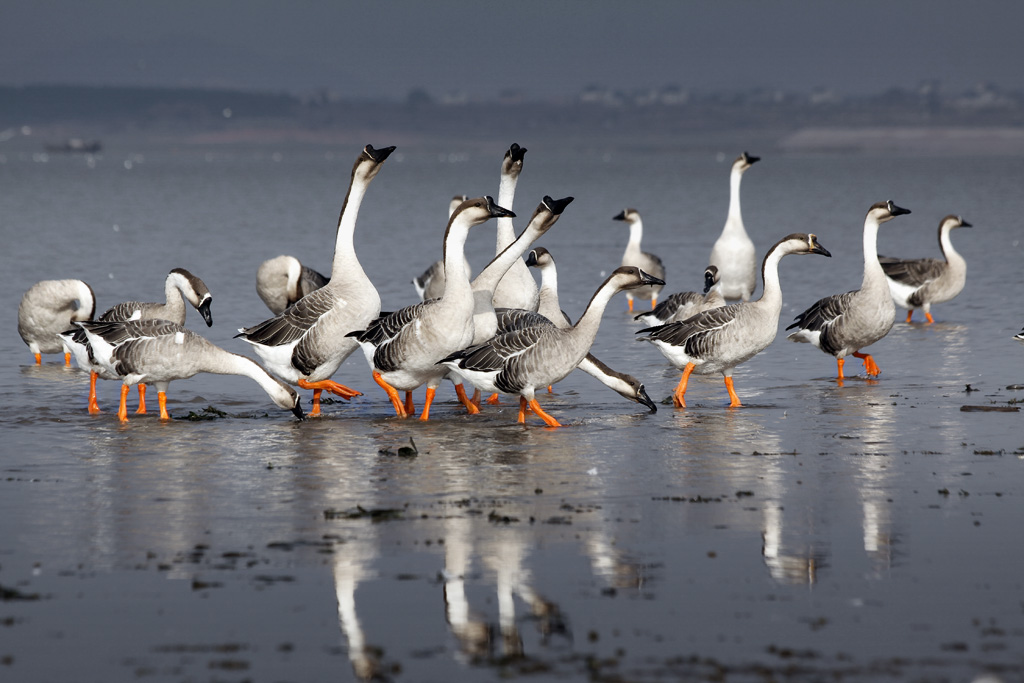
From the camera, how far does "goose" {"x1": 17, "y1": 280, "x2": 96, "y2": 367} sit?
50.3ft

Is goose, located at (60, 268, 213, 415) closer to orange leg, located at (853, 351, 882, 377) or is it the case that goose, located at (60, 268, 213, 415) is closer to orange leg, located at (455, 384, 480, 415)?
orange leg, located at (455, 384, 480, 415)

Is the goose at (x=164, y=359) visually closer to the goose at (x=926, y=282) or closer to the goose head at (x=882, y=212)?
the goose head at (x=882, y=212)

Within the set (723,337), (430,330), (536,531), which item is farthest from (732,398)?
(536,531)

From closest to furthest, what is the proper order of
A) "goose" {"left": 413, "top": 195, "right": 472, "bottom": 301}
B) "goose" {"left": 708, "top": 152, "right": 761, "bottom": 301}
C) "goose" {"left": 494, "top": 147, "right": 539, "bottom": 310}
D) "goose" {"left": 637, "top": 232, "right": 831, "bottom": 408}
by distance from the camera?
"goose" {"left": 637, "top": 232, "right": 831, "bottom": 408} → "goose" {"left": 494, "top": 147, "right": 539, "bottom": 310} → "goose" {"left": 413, "top": 195, "right": 472, "bottom": 301} → "goose" {"left": 708, "top": 152, "right": 761, "bottom": 301}

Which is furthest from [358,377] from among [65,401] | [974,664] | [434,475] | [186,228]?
[186,228]

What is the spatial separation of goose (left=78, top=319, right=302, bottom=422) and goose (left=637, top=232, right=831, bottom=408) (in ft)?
12.6

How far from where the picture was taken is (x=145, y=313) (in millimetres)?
13992

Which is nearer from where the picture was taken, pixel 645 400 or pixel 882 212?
pixel 645 400

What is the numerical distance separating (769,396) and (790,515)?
5.08 meters

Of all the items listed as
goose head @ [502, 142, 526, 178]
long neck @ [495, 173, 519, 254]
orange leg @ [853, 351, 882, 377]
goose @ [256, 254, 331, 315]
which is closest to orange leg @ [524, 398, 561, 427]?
long neck @ [495, 173, 519, 254]

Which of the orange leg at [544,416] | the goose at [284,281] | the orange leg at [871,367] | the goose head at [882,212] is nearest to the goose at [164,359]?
the orange leg at [544,416]

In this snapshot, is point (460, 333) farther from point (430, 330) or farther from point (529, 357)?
point (529, 357)

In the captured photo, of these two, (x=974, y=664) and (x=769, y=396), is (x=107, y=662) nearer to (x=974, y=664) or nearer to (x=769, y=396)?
(x=974, y=664)

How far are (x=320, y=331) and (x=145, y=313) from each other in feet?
9.62
